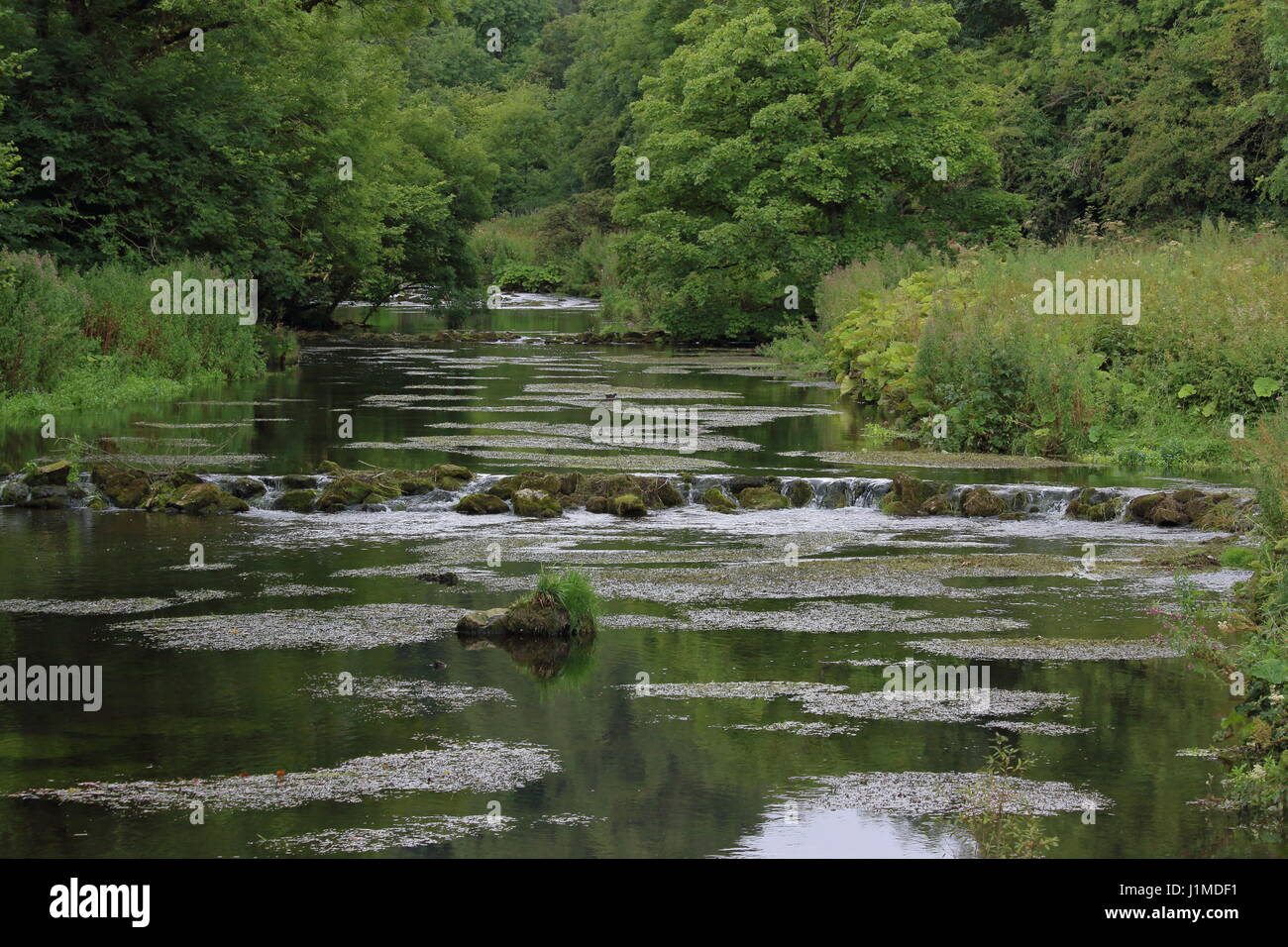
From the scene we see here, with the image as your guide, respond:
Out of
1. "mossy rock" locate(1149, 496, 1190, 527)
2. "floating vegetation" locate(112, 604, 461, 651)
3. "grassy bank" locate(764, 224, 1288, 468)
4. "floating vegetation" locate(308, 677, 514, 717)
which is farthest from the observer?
"grassy bank" locate(764, 224, 1288, 468)

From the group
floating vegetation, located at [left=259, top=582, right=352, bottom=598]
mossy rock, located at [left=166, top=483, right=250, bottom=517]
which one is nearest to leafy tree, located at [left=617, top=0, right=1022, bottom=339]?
mossy rock, located at [left=166, top=483, right=250, bottom=517]

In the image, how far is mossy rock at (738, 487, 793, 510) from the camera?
17625 mm

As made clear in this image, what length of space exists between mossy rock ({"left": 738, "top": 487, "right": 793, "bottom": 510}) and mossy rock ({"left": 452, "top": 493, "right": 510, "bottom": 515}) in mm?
2752

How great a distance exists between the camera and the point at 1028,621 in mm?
11445

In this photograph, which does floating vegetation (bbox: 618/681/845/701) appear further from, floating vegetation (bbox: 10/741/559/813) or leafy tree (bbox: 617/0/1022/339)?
leafy tree (bbox: 617/0/1022/339)

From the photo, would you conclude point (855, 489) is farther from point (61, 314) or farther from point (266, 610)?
point (61, 314)

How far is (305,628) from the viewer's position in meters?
11.2

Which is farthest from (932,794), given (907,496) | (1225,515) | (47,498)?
(47,498)

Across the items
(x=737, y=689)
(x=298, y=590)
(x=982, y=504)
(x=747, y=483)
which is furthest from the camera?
(x=747, y=483)

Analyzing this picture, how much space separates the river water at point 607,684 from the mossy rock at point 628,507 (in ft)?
1.17

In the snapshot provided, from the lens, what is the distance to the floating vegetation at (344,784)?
729cm

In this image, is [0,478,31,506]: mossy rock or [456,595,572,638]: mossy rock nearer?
[456,595,572,638]: mossy rock

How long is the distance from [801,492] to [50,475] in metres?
8.47

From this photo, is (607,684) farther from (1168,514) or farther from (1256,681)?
(1168,514)
